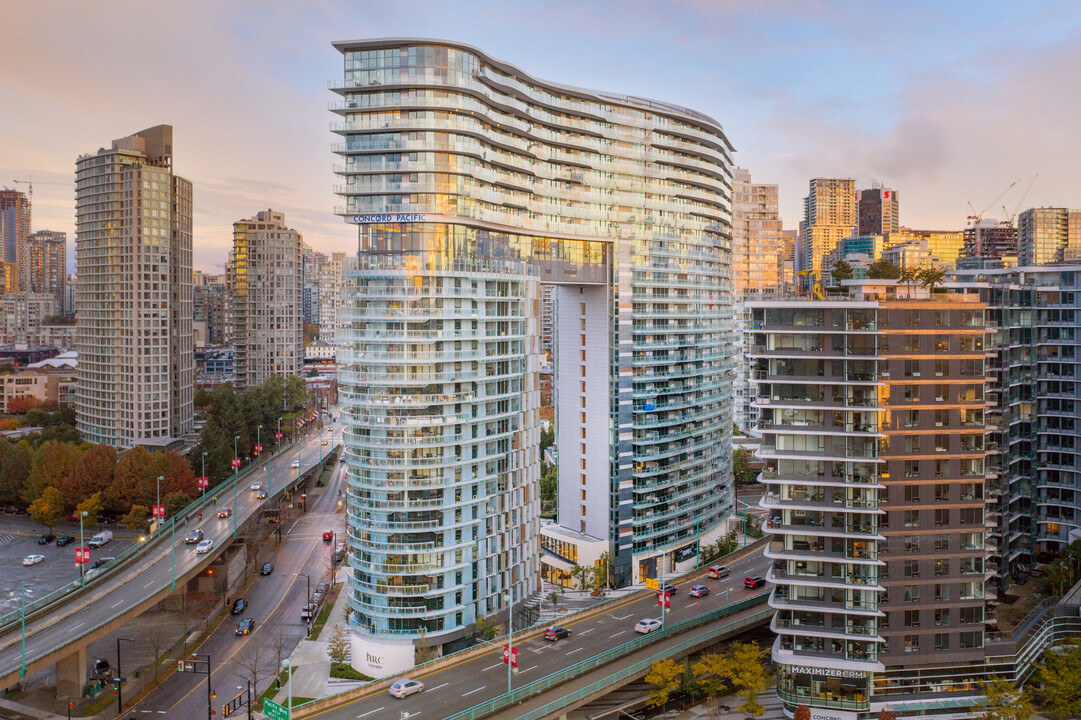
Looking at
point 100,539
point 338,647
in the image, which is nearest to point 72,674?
point 338,647

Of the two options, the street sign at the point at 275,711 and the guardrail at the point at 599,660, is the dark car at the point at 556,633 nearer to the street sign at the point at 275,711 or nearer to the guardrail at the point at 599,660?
the guardrail at the point at 599,660

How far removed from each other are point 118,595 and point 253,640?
51.6ft

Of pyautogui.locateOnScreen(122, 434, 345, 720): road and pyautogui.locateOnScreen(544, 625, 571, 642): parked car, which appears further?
pyautogui.locateOnScreen(544, 625, 571, 642): parked car

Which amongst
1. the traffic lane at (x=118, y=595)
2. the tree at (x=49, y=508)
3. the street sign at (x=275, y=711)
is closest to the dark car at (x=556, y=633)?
the street sign at (x=275, y=711)

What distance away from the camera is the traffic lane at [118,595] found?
77.1 meters

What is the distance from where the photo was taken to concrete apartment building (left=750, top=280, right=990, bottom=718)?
69875mm

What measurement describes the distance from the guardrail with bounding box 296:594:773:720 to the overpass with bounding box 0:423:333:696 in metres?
27.2

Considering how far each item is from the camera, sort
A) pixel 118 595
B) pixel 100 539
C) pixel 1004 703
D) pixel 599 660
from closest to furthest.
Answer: pixel 1004 703
pixel 599 660
pixel 118 595
pixel 100 539

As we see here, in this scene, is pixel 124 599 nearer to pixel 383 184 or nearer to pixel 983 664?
pixel 383 184

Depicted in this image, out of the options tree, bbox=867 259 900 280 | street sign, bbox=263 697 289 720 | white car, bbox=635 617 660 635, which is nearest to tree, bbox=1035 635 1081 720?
white car, bbox=635 617 660 635

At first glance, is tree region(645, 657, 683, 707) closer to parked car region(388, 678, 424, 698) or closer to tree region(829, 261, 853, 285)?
parked car region(388, 678, 424, 698)

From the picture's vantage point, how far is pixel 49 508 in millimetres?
135375

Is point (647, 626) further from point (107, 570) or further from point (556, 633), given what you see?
point (107, 570)

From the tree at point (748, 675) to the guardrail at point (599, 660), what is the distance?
644 centimetres
